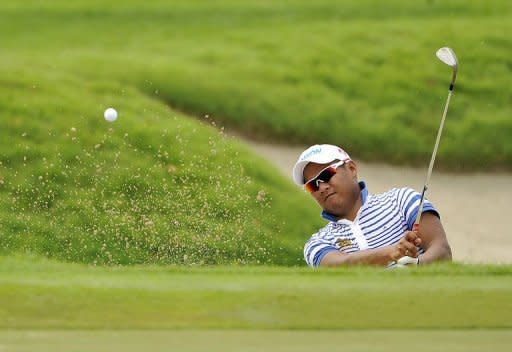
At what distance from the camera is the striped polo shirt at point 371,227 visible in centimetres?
577

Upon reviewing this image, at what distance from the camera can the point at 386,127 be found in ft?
42.2

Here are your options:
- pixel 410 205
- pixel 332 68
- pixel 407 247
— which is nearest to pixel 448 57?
pixel 410 205

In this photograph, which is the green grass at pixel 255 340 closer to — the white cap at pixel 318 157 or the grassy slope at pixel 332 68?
the white cap at pixel 318 157

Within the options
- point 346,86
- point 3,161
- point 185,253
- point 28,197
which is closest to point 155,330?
point 185,253

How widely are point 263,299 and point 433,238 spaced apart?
1.81 metres

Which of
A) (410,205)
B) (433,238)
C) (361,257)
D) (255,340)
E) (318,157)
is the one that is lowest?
(255,340)

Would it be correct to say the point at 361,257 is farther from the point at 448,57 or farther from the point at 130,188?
the point at 130,188

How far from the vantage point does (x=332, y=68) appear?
1412 centimetres

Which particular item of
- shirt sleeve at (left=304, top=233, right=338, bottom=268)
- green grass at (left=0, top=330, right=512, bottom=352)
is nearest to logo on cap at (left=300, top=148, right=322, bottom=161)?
shirt sleeve at (left=304, top=233, right=338, bottom=268)

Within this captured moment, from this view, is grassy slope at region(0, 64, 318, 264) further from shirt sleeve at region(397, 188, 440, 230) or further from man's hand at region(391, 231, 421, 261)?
man's hand at region(391, 231, 421, 261)

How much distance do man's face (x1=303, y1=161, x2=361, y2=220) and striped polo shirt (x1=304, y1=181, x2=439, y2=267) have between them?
37 millimetres

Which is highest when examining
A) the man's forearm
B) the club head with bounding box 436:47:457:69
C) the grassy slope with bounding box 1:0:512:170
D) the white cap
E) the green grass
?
the grassy slope with bounding box 1:0:512:170

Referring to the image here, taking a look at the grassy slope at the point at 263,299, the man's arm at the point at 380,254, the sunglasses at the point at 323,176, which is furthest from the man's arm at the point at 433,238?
the grassy slope at the point at 263,299

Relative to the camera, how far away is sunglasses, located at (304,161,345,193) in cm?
588
